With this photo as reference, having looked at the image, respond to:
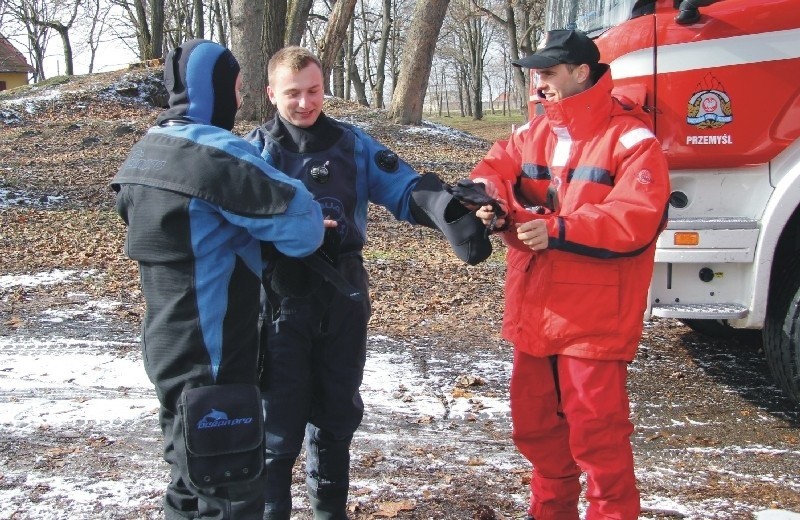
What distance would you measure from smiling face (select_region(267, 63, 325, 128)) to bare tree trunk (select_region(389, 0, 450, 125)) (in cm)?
1274

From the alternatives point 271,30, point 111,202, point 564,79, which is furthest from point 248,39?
point 564,79

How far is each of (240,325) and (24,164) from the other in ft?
37.9

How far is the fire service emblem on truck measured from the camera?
3.80 m

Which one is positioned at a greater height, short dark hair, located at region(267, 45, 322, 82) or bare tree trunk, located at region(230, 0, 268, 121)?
bare tree trunk, located at region(230, 0, 268, 121)

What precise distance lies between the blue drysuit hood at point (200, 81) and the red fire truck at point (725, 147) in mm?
2214

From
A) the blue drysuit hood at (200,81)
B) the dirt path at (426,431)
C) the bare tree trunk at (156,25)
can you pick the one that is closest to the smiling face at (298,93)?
the blue drysuit hood at (200,81)

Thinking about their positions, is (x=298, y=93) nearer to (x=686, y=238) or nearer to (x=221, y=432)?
(x=221, y=432)

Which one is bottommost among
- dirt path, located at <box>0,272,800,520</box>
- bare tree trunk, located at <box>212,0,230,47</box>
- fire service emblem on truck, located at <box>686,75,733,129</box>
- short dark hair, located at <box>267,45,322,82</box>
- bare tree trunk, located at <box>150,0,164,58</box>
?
dirt path, located at <box>0,272,800,520</box>

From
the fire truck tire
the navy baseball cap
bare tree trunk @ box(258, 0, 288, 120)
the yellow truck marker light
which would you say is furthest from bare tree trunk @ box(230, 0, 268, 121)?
the navy baseball cap

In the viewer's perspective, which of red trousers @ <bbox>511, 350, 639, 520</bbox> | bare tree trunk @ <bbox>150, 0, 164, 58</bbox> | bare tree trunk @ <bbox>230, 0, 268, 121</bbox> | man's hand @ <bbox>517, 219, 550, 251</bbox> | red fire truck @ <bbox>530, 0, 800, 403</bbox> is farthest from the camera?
bare tree trunk @ <bbox>150, 0, 164, 58</bbox>

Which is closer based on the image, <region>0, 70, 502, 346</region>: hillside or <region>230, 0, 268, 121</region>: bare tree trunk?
<region>0, 70, 502, 346</region>: hillside

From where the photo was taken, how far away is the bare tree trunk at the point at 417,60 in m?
15.0

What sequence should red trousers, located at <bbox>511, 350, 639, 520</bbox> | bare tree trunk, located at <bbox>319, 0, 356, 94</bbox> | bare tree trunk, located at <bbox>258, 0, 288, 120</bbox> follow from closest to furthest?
red trousers, located at <bbox>511, 350, 639, 520</bbox> → bare tree trunk, located at <bbox>258, 0, 288, 120</bbox> → bare tree trunk, located at <bbox>319, 0, 356, 94</bbox>

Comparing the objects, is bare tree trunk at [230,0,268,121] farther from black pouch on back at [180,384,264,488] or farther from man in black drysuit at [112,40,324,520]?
black pouch on back at [180,384,264,488]
